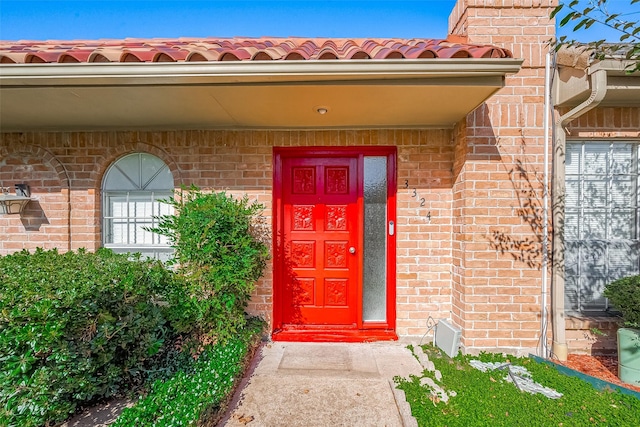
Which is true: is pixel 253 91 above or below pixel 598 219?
above

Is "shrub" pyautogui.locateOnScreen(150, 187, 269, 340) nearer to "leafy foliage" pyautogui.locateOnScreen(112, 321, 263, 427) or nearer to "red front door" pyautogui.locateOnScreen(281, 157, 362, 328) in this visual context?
"leafy foliage" pyautogui.locateOnScreen(112, 321, 263, 427)

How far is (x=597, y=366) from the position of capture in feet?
11.0

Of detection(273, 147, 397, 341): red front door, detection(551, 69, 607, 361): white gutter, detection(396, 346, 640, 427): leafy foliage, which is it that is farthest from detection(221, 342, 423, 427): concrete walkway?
detection(551, 69, 607, 361): white gutter

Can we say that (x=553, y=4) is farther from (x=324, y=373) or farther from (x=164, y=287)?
(x=164, y=287)

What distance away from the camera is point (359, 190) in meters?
4.01

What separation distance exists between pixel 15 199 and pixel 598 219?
692cm

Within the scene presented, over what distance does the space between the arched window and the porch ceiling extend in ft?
2.01

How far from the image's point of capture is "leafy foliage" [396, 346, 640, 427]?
245cm

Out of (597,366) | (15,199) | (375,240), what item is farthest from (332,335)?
(15,199)

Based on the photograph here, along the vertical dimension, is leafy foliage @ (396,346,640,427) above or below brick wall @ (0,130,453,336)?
below

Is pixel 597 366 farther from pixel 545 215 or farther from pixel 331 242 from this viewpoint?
pixel 331 242

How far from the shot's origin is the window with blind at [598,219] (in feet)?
11.9

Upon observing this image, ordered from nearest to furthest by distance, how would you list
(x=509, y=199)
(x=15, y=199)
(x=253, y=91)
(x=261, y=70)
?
(x=261, y=70)
(x=253, y=91)
(x=509, y=199)
(x=15, y=199)

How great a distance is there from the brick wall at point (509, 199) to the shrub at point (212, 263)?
243 centimetres
